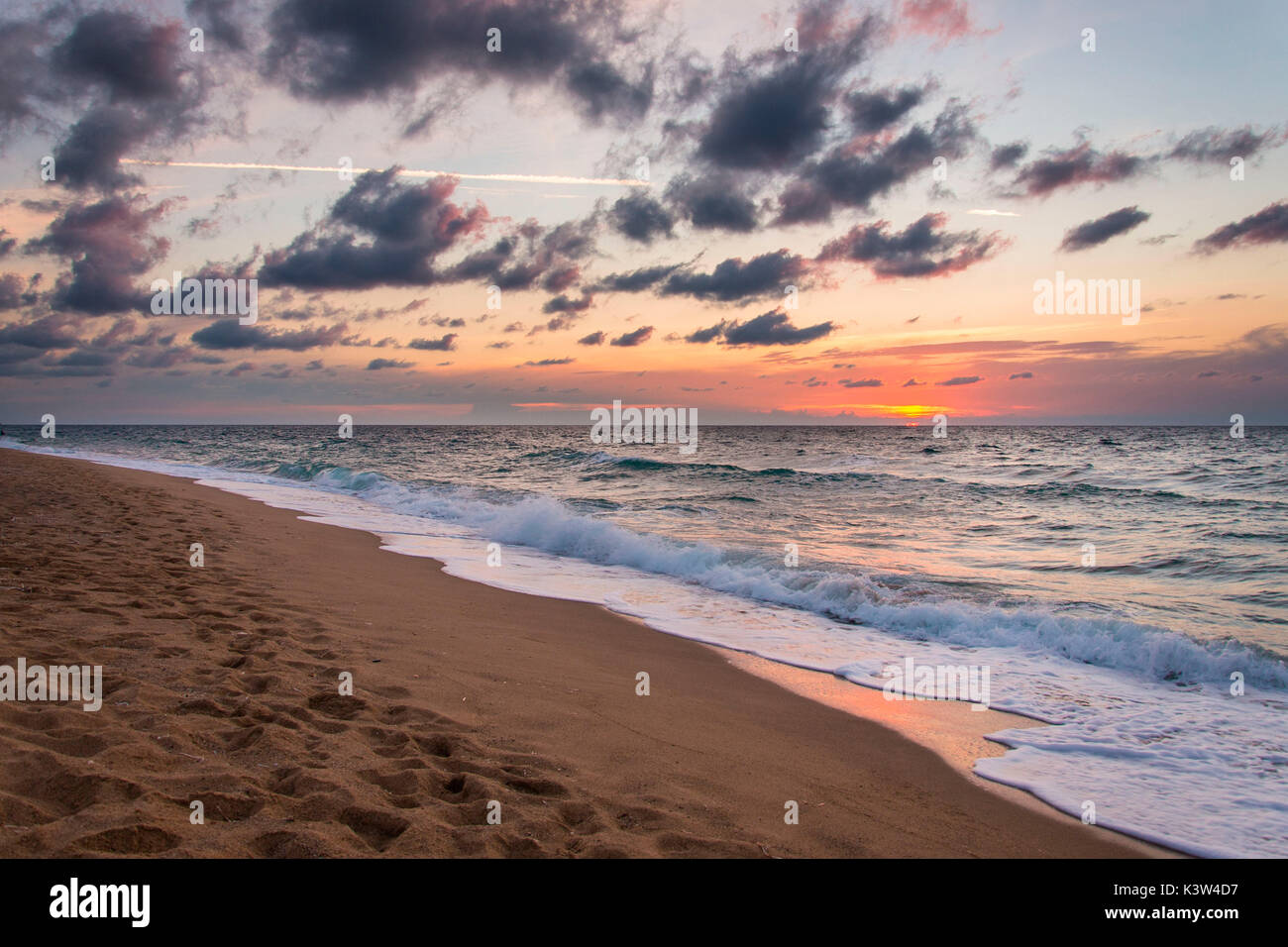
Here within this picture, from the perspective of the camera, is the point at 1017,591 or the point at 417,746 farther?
the point at 1017,591

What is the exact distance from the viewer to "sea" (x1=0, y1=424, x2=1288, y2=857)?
510 centimetres

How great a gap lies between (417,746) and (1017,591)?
968cm

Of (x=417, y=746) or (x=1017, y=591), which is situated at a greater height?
(x=417, y=746)

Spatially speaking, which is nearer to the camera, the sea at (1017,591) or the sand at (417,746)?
the sand at (417,746)

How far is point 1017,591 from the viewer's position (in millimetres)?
10648

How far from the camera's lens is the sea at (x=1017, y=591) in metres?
5.10

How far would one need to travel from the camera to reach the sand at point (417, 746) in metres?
3.13

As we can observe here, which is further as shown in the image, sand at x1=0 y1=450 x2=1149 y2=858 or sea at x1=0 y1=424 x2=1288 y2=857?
sea at x1=0 y1=424 x2=1288 y2=857

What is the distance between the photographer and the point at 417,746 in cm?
414

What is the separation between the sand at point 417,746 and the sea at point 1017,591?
3.42 feet

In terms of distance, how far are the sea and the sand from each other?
1.04 metres
